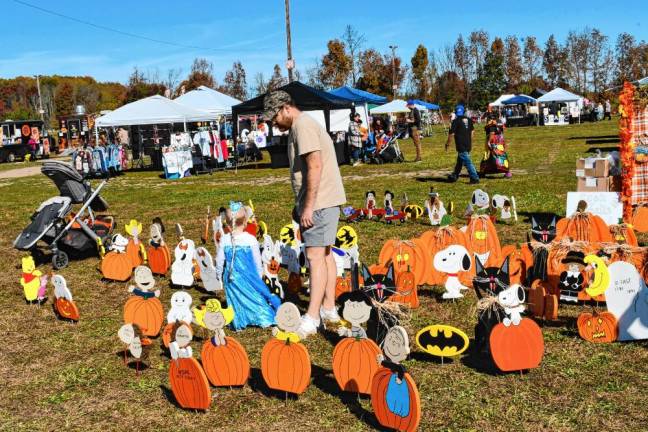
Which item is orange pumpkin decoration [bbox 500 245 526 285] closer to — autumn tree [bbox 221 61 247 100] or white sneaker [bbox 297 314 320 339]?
white sneaker [bbox 297 314 320 339]

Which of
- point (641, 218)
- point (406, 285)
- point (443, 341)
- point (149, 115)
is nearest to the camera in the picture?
point (443, 341)

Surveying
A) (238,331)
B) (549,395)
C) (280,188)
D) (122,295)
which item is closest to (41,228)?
(122,295)

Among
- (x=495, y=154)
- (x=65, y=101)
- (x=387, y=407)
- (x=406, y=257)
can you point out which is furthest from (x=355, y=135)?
(x=65, y=101)

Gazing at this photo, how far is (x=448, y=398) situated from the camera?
3799 mm

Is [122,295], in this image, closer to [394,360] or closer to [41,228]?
[41,228]

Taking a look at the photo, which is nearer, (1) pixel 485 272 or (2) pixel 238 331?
(1) pixel 485 272

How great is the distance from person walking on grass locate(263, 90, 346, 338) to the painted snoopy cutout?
104cm

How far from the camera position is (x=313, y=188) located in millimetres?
4625

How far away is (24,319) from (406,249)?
11.5ft

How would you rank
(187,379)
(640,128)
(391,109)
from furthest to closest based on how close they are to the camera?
(391,109), (640,128), (187,379)

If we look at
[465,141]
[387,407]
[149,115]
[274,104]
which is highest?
[149,115]

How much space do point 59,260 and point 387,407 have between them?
5807 mm

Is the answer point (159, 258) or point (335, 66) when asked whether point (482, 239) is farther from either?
point (335, 66)

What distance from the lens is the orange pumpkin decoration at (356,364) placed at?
3779 millimetres
